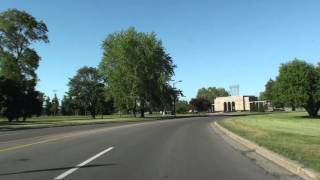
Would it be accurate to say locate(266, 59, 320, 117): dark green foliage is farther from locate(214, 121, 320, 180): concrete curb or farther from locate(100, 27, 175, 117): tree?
locate(214, 121, 320, 180): concrete curb

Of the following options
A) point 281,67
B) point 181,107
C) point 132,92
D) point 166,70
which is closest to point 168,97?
point 166,70

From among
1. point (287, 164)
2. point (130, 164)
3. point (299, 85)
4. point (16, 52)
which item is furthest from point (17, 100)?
point (287, 164)

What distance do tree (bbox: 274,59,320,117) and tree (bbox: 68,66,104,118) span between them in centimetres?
7222

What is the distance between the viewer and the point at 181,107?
195 m

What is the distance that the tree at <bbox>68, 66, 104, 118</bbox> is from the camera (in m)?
150

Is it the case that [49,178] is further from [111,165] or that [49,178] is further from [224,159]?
[224,159]

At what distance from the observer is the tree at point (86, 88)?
149500 millimetres

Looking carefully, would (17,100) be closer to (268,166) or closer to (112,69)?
(112,69)

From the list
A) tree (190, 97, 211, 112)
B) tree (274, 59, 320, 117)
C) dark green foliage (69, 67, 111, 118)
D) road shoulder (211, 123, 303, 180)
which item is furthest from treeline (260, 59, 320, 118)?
tree (190, 97, 211, 112)

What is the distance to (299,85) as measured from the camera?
79.9 m

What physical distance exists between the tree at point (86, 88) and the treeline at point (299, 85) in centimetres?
7211

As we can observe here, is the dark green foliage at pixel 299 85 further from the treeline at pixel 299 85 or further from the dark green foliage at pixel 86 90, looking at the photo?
the dark green foliage at pixel 86 90

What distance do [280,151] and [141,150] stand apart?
5.37 meters

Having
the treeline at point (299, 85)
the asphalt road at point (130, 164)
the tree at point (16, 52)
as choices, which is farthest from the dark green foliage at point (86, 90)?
the asphalt road at point (130, 164)
